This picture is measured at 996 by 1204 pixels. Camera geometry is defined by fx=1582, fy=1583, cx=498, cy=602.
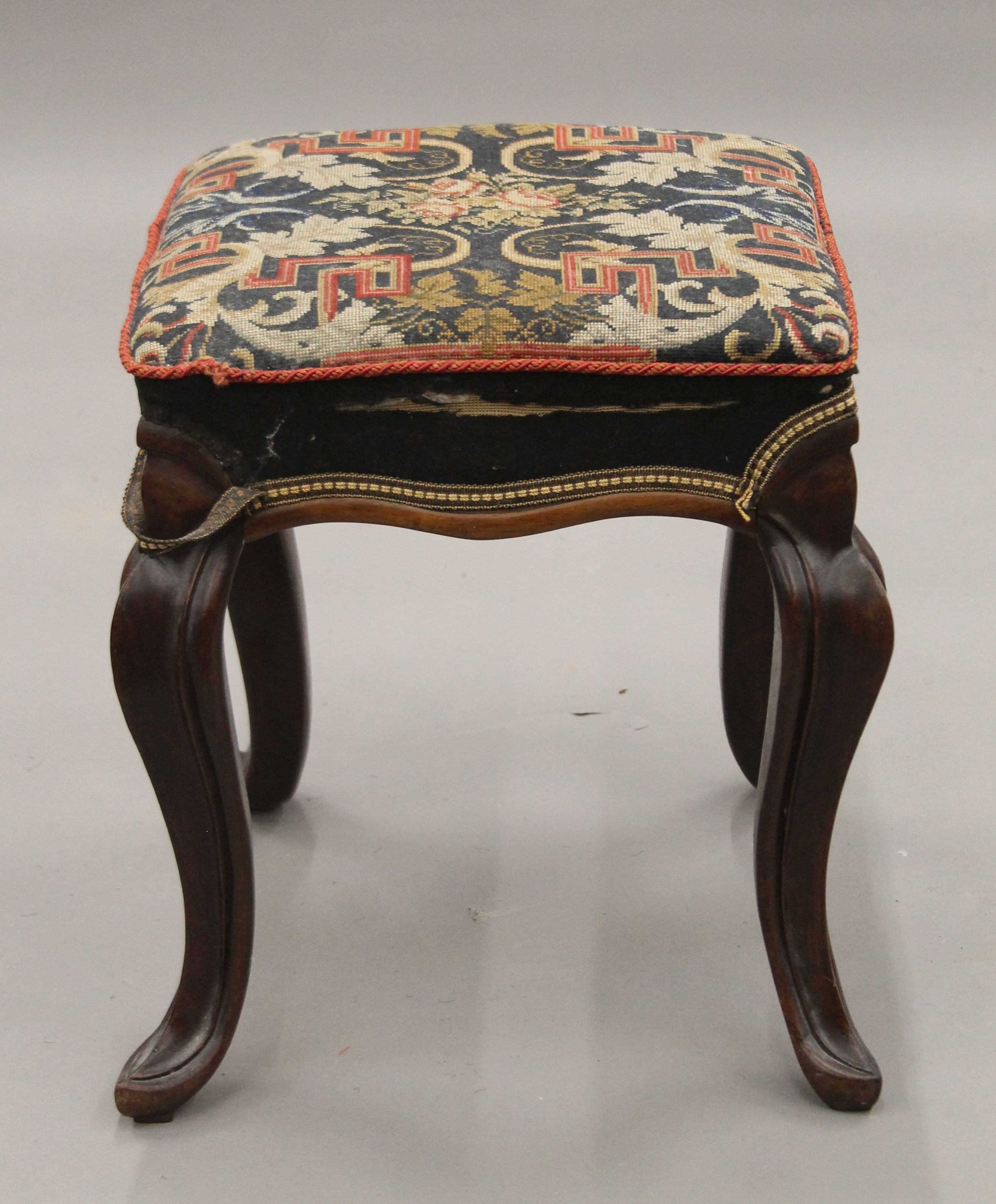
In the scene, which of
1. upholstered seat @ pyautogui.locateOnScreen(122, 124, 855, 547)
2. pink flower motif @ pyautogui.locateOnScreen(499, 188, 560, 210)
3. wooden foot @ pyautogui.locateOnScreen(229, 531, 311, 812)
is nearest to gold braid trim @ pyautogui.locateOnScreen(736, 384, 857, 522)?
upholstered seat @ pyautogui.locateOnScreen(122, 124, 855, 547)

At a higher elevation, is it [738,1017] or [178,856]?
[178,856]

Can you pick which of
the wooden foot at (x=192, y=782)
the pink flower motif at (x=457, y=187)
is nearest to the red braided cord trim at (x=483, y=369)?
the wooden foot at (x=192, y=782)

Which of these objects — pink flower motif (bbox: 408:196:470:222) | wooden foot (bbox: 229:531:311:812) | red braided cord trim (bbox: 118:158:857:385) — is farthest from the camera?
wooden foot (bbox: 229:531:311:812)

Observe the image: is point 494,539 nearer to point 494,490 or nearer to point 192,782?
point 494,490

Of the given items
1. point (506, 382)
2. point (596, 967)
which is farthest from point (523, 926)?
point (506, 382)

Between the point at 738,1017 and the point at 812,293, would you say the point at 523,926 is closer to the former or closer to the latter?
the point at 738,1017

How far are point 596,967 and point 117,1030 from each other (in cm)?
39

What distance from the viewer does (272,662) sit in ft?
4.69

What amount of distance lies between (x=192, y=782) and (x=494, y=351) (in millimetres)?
362

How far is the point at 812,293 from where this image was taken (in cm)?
103

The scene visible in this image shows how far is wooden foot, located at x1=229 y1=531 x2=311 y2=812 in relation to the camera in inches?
54.2

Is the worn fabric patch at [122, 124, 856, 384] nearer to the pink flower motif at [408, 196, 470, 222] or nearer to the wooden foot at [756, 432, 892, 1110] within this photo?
the pink flower motif at [408, 196, 470, 222]

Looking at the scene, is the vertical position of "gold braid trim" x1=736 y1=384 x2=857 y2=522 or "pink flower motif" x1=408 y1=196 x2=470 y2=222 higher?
"pink flower motif" x1=408 y1=196 x2=470 y2=222

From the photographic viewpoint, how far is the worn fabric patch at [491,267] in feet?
3.28
